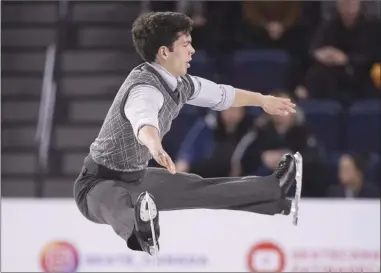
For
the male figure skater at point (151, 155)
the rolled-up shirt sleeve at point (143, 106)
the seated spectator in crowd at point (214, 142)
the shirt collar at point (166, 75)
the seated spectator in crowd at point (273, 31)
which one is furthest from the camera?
the seated spectator in crowd at point (273, 31)

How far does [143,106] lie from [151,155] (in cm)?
47

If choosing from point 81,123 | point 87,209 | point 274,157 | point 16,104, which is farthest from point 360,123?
point 87,209

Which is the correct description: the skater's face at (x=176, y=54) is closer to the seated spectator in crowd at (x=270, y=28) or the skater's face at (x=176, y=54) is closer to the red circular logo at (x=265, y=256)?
the red circular logo at (x=265, y=256)

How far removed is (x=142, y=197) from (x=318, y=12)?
13.1ft

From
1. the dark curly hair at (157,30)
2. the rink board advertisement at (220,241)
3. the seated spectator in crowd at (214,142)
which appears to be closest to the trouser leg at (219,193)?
the dark curly hair at (157,30)

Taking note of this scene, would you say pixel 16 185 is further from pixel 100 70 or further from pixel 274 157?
pixel 274 157

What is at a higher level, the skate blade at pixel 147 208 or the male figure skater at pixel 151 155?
the male figure skater at pixel 151 155

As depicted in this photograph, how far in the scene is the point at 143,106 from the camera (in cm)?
404

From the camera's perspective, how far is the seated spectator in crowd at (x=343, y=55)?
7086 mm

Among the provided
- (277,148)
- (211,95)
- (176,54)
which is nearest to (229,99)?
(211,95)

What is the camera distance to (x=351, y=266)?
6.65 m

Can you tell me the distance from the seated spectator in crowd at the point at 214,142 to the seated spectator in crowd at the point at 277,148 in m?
0.07

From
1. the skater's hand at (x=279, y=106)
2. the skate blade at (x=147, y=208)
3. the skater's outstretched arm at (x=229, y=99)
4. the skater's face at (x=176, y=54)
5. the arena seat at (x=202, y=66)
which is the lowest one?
the skate blade at (x=147, y=208)

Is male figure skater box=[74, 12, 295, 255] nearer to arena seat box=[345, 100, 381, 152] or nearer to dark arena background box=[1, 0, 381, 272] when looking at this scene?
dark arena background box=[1, 0, 381, 272]
